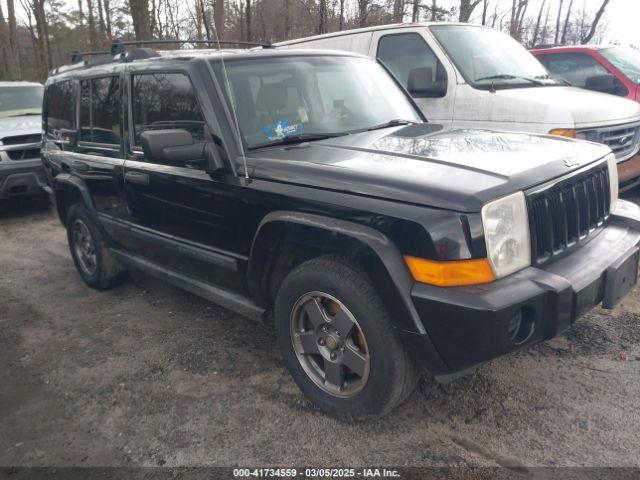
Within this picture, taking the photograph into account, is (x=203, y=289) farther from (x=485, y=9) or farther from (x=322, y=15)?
(x=485, y=9)

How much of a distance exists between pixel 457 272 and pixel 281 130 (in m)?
1.50

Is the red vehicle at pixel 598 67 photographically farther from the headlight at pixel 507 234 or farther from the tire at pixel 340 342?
the tire at pixel 340 342

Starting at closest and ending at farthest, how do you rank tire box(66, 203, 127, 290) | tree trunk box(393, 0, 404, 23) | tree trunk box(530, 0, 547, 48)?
tire box(66, 203, 127, 290) → tree trunk box(393, 0, 404, 23) → tree trunk box(530, 0, 547, 48)

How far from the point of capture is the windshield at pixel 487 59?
18.4ft

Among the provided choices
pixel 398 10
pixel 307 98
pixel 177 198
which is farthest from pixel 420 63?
pixel 398 10

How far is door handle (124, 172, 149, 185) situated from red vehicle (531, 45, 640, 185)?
550 centimetres

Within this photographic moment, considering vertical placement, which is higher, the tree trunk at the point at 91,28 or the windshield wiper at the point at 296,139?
the tree trunk at the point at 91,28

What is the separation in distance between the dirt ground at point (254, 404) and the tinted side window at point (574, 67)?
4897mm

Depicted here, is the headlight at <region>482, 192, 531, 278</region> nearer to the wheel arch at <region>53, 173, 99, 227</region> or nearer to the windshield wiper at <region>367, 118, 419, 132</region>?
the windshield wiper at <region>367, 118, 419, 132</region>

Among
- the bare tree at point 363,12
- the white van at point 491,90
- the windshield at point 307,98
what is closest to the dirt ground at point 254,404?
the windshield at point 307,98

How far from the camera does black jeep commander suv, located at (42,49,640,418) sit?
2270 mm

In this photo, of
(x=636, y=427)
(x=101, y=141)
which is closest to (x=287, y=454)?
(x=636, y=427)

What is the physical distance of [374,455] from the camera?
8.41ft

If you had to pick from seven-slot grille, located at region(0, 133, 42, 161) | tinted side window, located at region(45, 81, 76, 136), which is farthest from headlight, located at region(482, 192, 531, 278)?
seven-slot grille, located at region(0, 133, 42, 161)
